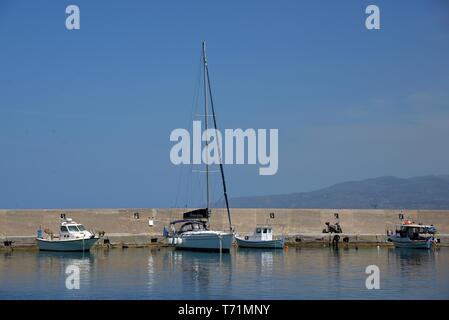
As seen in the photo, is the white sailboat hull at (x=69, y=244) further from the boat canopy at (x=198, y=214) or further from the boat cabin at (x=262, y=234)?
the boat cabin at (x=262, y=234)

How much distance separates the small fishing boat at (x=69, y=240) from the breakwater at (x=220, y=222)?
6.39ft

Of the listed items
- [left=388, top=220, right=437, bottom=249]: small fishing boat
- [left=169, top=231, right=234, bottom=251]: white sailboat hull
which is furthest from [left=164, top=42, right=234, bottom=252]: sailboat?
[left=388, top=220, right=437, bottom=249]: small fishing boat

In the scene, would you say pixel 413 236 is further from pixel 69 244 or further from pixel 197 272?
pixel 69 244

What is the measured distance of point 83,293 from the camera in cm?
2662

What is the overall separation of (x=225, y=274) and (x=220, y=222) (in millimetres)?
18705

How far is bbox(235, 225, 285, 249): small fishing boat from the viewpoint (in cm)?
4841

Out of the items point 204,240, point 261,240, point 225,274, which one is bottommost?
point 225,274

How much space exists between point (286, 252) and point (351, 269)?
447 inches

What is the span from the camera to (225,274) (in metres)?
33.0

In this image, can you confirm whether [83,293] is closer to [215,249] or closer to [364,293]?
[364,293]

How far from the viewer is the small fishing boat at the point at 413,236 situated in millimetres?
50312

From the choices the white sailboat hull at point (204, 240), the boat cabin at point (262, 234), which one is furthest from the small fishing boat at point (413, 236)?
the white sailboat hull at point (204, 240)

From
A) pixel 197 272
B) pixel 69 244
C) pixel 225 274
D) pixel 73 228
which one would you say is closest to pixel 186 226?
pixel 73 228
